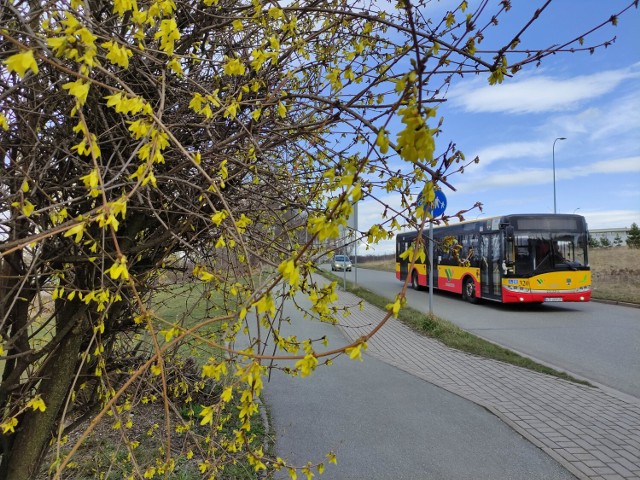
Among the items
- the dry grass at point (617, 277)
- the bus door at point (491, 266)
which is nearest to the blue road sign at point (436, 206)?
the bus door at point (491, 266)

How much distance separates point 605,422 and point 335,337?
526 centimetres

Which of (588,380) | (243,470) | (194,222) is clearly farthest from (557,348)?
(194,222)

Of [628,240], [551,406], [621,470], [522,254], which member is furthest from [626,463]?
[628,240]

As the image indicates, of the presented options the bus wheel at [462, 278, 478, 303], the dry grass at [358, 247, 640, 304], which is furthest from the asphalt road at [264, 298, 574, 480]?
the dry grass at [358, 247, 640, 304]

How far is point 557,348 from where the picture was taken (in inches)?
348

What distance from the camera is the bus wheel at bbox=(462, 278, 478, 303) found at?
647 inches

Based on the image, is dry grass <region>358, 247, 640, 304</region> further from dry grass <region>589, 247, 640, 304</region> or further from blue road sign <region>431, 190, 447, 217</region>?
blue road sign <region>431, 190, 447, 217</region>

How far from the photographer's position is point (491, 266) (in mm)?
14953

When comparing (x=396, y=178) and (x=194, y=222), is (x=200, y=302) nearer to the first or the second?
(x=194, y=222)

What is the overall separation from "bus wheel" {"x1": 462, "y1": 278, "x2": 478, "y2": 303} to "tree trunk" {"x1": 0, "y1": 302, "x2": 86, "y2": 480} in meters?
15.3

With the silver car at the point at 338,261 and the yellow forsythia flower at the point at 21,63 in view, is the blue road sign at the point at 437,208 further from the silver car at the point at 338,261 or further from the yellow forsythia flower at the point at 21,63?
the yellow forsythia flower at the point at 21,63

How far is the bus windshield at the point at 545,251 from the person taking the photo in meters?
13.9

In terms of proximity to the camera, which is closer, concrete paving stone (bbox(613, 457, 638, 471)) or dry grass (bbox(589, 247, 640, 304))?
concrete paving stone (bbox(613, 457, 638, 471))

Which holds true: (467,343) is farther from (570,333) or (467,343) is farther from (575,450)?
(575,450)
